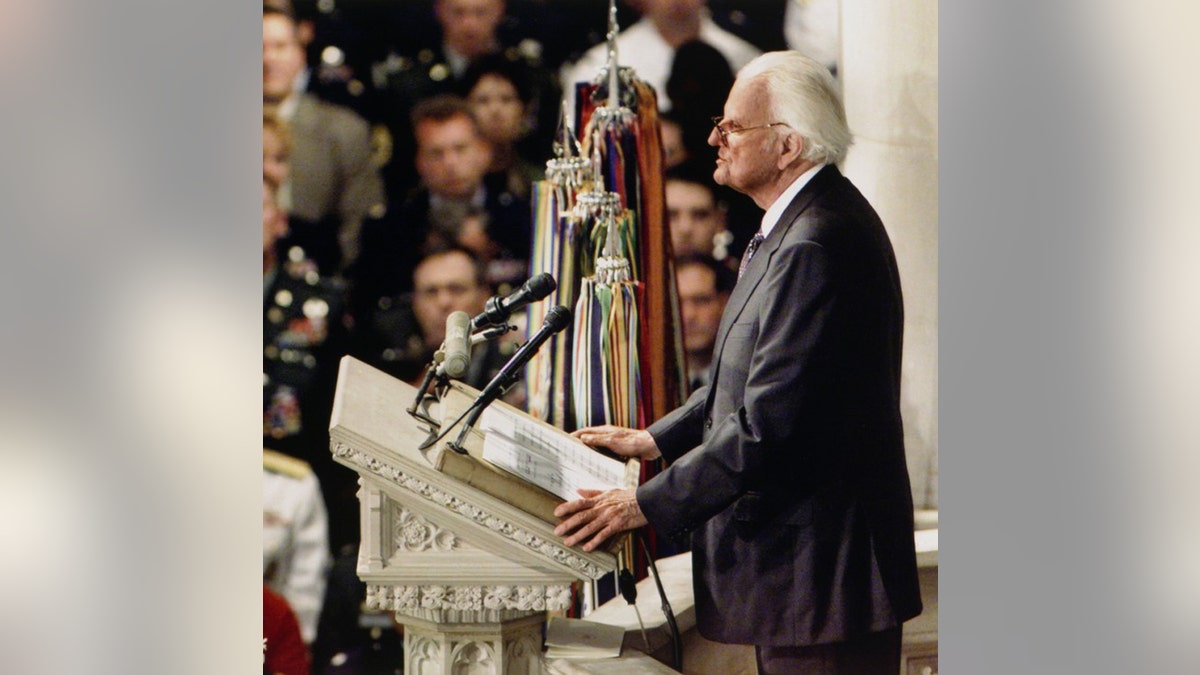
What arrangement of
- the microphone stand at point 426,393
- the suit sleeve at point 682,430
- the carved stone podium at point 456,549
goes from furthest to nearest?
the suit sleeve at point 682,430 → the microphone stand at point 426,393 → the carved stone podium at point 456,549

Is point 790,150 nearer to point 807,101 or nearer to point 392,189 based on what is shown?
point 807,101

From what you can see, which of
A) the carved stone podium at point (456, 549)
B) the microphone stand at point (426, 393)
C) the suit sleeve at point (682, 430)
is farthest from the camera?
the suit sleeve at point (682, 430)

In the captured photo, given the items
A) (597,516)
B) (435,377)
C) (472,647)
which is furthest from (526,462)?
(472,647)

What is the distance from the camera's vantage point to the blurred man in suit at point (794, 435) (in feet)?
9.46

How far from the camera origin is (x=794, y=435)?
2883 mm

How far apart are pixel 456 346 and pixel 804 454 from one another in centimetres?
89

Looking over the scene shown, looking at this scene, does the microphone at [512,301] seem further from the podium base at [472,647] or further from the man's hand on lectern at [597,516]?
the podium base at [472,647]

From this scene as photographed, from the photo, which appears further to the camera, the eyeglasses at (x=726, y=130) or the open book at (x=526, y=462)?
the eyeglasses at (x=726, y=130)

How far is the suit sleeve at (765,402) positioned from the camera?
9.41 feet

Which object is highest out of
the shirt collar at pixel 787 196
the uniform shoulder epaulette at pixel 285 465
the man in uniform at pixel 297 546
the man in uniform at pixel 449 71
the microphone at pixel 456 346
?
the man in uniform at pixel 449 71

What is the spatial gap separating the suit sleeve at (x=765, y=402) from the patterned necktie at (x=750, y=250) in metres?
0.11

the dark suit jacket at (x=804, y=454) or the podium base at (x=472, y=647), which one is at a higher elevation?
the dark suit jacket at (x=804, y=454)

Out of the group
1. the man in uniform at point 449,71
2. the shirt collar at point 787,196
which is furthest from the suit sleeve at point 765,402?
the man in uniform at point 449,71
